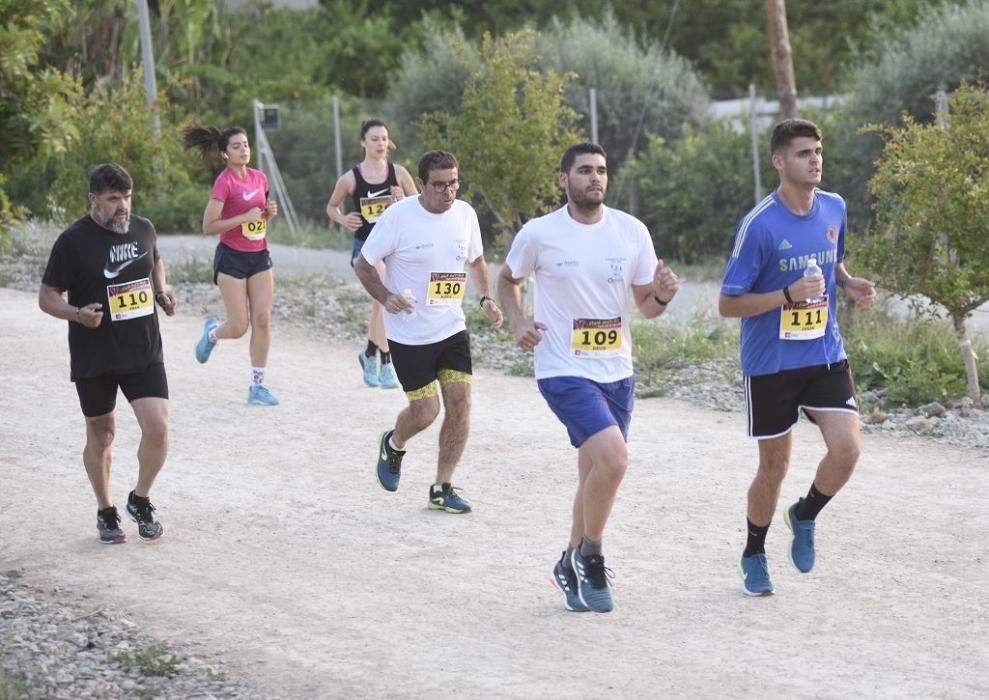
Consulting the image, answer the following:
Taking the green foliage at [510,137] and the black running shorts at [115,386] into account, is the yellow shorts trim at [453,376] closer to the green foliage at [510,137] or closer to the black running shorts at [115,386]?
the black running shorts at [115,386]

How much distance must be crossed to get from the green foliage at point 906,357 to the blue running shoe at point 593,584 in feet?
16.9

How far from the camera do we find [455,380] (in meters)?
8.74

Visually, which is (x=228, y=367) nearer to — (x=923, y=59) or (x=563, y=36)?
(x=923, y=59)

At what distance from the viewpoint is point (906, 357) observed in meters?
12.1

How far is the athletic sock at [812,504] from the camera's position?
7.02 metres

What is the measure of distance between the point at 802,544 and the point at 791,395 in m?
0.74

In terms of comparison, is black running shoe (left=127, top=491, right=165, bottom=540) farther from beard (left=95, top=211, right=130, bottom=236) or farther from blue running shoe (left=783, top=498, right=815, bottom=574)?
blue running shoe (left=783, top=498, right=815, bottom=574)

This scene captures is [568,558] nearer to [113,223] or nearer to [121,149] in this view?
[113,223]

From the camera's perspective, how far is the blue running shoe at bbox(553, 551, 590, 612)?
687cm

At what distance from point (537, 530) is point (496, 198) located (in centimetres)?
812

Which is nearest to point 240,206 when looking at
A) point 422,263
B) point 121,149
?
point 422,263

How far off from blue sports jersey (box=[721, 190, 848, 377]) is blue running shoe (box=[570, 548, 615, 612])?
40.8 inches

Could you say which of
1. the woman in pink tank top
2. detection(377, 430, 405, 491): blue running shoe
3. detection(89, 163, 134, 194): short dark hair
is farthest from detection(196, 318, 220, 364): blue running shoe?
detection(89, 163, 134, 194): short dark hair

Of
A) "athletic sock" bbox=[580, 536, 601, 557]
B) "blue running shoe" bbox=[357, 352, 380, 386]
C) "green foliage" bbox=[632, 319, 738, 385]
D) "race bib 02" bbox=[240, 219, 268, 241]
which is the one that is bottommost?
"green foliage" bbox=[632, 319, 738, 385]
